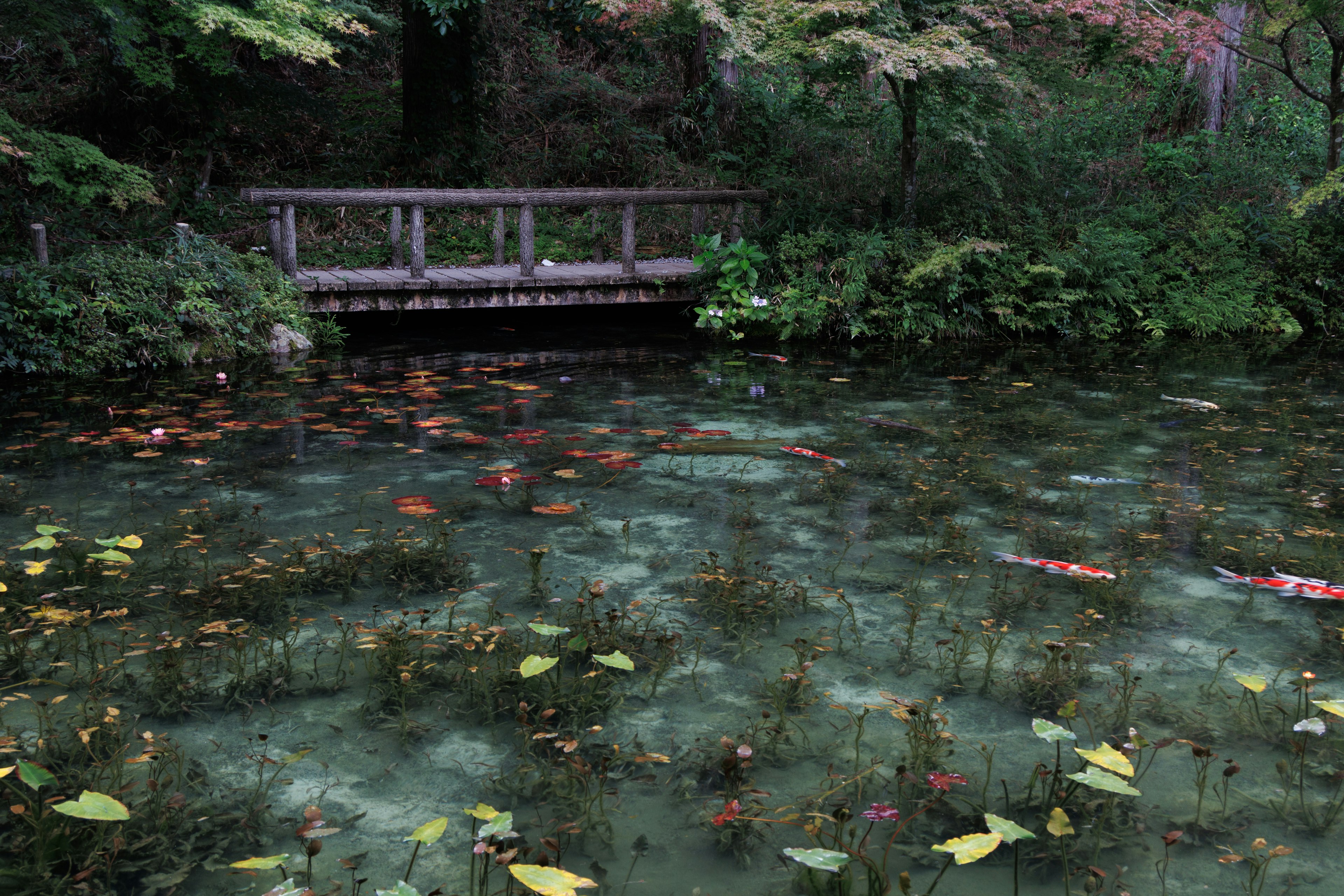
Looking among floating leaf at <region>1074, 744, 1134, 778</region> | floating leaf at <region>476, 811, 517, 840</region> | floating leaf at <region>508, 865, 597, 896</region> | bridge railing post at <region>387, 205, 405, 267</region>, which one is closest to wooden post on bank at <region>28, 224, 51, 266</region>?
bridge railing post at <region>387, 205, 405, 267</region>

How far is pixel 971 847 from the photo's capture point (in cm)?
222

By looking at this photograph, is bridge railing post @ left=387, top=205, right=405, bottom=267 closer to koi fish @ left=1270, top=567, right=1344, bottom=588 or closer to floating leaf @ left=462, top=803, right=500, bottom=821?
koi fish @ left=1270, top=567, right=1344, bottom=588

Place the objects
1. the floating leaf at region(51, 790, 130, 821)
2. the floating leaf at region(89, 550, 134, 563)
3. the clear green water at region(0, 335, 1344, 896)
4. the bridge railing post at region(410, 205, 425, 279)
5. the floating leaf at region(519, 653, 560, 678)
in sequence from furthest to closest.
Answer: the bridge railing post at region(410, 205, 425, 279) → the floating leaf at region(89, 550, 134, 563) → the floating leaf at region(519, 653, 560, 678) → the clear green water at region(0, 335, 1344, 896) → the floating leaf at region(51, 790, 130, 821)

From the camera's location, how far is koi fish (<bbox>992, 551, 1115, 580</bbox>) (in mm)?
4207

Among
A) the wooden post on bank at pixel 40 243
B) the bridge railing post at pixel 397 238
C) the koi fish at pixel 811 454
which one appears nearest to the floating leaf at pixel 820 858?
the koi fish at pixel 811 454

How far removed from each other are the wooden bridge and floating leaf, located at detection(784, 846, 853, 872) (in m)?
8.82

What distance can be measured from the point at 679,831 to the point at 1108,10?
9.11 meters

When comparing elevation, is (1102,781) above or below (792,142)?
below

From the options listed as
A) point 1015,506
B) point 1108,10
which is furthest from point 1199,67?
point 1015,506

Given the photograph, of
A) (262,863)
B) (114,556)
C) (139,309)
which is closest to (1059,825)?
(262,863)

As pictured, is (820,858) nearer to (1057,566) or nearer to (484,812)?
(484,812)

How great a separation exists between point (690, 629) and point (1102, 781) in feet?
5.71

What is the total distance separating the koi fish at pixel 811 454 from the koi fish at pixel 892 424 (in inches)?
38.0

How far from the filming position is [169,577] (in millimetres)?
4215
